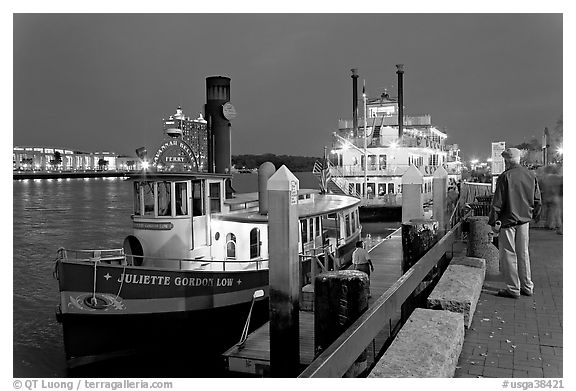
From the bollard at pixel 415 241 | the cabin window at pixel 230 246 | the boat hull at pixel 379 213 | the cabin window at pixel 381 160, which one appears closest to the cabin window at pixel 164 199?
the cabin window at pixel 230 246

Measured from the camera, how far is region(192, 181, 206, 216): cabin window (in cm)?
1159

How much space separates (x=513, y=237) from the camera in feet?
20.0

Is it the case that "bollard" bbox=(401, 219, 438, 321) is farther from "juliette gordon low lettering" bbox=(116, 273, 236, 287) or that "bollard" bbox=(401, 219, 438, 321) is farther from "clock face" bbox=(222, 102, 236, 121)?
"clock face" bbox=(222, 102, 236, 121)

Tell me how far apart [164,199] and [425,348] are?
8484 millimetres

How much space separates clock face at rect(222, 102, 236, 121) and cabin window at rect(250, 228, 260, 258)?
381 centimetres

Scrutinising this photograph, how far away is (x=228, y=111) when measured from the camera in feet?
46.3

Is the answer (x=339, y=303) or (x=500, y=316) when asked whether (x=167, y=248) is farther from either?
(x=500, y=316)

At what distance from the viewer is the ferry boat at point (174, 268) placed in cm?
975

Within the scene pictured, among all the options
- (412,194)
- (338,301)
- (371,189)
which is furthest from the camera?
(371,189)

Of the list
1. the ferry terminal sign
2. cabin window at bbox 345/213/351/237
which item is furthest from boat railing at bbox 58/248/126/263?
cabin window at bbox 345/213/351/237

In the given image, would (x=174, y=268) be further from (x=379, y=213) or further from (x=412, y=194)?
(x=379, y=213)

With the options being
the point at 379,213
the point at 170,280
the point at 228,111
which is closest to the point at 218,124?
the point at 228,111

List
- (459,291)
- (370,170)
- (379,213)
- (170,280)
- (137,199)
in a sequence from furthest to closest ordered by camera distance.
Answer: (370,170)
(379,213)
(137,199)
(170,280)
(459,291)
